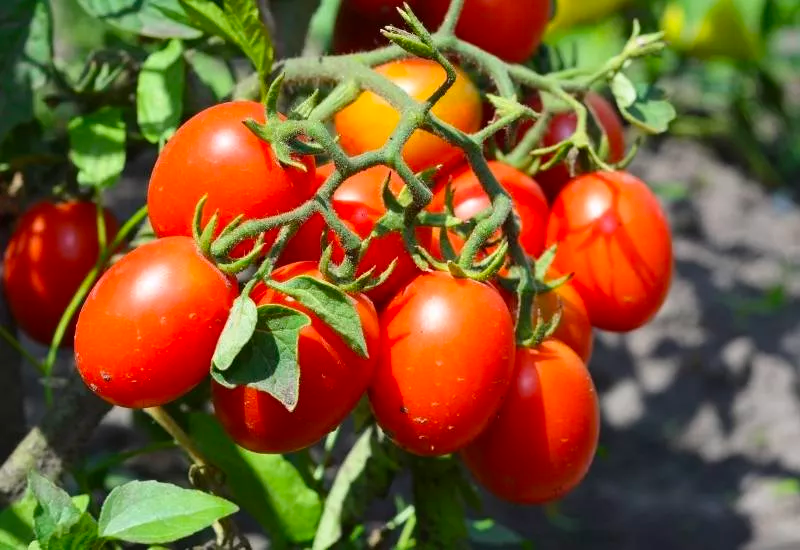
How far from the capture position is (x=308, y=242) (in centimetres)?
62

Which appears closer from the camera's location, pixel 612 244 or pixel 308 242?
pixel 308 242

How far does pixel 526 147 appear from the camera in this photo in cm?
78

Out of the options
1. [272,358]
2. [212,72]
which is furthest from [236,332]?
[212,72]

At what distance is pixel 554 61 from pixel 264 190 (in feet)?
1.46

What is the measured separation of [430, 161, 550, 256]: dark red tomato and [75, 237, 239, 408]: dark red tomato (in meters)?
0.17

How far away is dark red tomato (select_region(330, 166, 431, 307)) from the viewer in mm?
623

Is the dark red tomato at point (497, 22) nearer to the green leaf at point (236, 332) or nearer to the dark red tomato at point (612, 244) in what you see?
the dark red tomato at point (612, 244)

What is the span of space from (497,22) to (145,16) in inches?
10.2

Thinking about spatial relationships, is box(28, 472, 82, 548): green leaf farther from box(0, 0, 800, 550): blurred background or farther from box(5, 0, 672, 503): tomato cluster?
box(0, 0, 800, 550): blurred background

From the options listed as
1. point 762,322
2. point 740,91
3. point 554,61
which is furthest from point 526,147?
point 740,91

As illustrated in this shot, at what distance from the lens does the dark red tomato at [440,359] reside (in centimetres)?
61

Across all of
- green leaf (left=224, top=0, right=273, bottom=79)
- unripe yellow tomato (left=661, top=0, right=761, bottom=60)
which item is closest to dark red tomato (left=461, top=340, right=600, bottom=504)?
green leaf (left=224, top=0, right=273, bottom=79)

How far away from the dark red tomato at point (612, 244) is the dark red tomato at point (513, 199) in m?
0.02

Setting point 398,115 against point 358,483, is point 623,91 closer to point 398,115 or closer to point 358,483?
point 398,115
